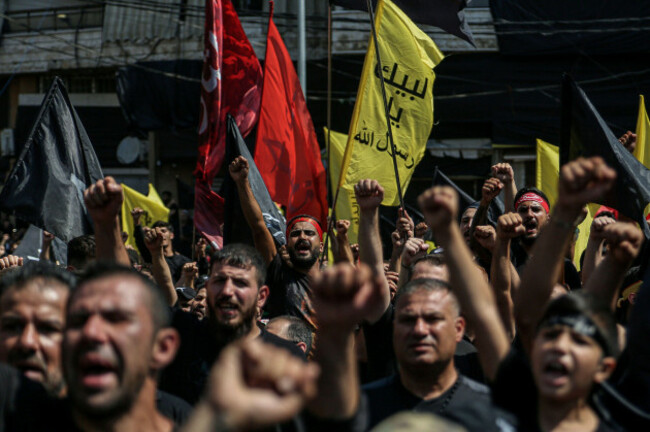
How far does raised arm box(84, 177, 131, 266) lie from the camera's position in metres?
3.58

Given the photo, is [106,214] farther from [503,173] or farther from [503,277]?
[503,173]

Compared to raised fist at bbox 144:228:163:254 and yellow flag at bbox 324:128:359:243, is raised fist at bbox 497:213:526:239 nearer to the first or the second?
raised fist at bbox 144:228:163:254

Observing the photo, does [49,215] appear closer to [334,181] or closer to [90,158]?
[90,158]

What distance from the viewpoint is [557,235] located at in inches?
119

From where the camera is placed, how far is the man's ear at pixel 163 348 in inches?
108

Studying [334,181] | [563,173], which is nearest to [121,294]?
[563,173]

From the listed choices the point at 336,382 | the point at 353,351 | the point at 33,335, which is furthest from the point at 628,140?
the point at 33,335

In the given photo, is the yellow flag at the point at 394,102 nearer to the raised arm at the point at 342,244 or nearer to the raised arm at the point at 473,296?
the raised arm at the point at 342,244

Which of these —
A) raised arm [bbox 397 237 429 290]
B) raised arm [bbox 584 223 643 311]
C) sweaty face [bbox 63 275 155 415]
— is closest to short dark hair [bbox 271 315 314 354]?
raised arm [bbox 397 237 429 290]

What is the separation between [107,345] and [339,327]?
0.68 m

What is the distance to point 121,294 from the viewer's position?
2.67 metres

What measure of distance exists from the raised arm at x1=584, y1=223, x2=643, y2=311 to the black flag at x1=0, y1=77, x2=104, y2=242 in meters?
3.67

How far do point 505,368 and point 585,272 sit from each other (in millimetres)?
2418

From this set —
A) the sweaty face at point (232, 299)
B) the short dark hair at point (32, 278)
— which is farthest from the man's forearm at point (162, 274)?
the short dark hair at point (32, 278)
